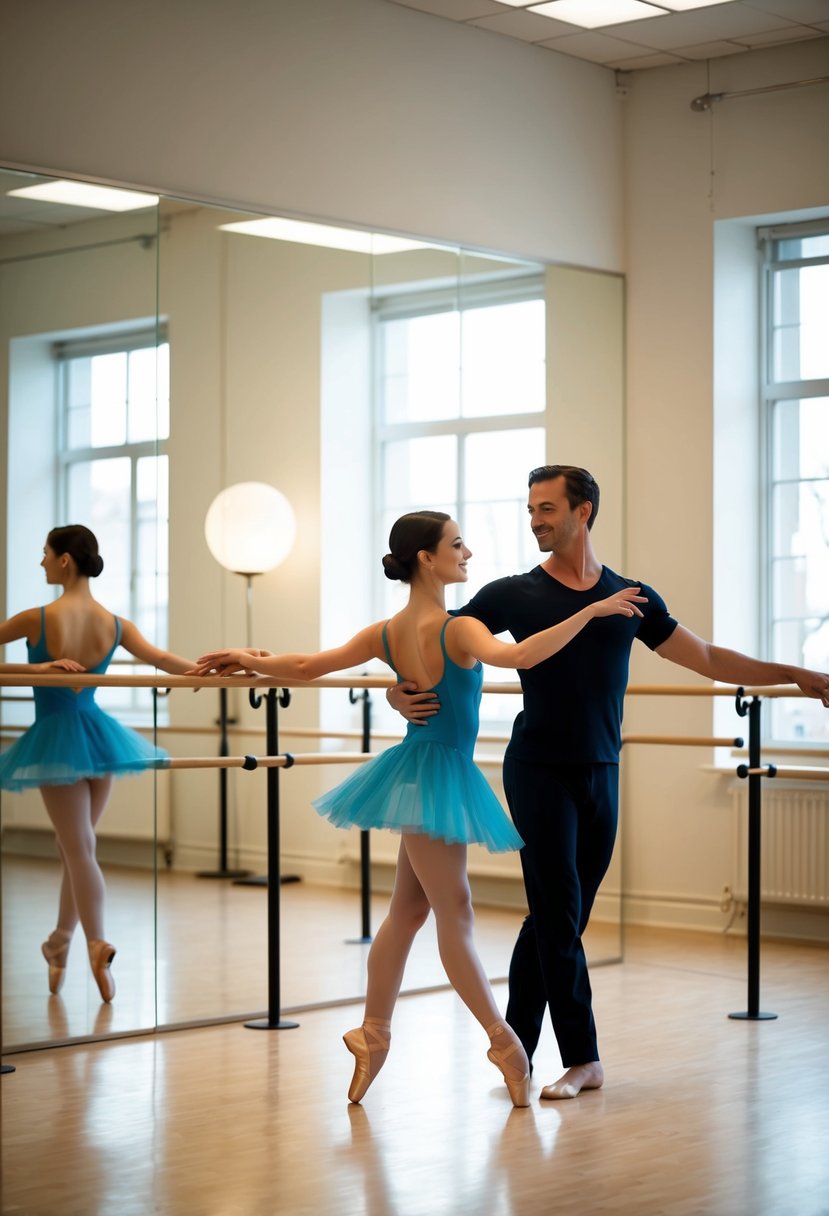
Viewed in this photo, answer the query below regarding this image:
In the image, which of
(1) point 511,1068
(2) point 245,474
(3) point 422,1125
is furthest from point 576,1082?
(2) point 245,474

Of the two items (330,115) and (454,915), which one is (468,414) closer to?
(330,115)

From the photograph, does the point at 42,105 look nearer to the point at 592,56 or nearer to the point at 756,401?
the point at 592,56

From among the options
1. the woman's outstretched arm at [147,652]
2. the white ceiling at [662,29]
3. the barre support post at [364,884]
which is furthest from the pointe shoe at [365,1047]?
the white ceiling at [662,29]

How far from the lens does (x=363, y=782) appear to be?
3957 millimetres

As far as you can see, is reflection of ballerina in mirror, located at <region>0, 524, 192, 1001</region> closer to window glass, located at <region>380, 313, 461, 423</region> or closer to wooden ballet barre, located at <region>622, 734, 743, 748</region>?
window glass, located at <region>380, 313, 461, 423</region>

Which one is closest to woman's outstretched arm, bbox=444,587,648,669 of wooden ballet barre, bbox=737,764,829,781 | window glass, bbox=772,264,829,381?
wooden ballet barre, bbox=737,764,829,781

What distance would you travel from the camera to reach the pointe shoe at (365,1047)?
395 centimetres

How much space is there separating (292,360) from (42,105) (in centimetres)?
120

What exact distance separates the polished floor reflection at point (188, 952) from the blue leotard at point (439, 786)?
1.10 metres

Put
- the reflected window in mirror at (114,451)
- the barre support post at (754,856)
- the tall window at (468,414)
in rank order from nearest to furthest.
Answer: the reflected window in mirror at (114,451), the barre support post at (754,856), the tall window at (468,414)

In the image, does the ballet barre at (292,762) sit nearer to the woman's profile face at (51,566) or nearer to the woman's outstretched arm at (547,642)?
the woman's profile face at (51,566)

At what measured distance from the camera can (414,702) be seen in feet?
12.9

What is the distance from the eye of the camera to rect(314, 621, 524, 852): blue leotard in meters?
3.81

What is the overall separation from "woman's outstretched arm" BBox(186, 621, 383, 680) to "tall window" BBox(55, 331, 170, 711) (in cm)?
95
